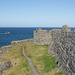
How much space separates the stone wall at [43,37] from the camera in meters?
40.9

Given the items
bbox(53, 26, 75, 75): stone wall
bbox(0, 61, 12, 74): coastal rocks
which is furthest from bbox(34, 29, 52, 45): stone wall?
bbox(53, 26, 75, 75): stone wall

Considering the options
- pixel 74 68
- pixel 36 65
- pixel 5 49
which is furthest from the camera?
pixel 5 49

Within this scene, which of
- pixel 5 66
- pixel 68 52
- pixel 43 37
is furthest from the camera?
pixel 43 37

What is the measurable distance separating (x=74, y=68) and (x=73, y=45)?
2663mm

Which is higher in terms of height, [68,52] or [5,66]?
[68,52]

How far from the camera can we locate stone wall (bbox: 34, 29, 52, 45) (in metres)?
40.9

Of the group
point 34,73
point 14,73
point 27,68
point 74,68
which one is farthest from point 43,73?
point 74,68

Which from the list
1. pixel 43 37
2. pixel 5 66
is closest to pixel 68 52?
pixel 5 66

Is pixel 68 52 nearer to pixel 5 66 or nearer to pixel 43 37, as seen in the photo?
pixel 5 66

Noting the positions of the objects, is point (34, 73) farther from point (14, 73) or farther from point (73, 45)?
point (73, 45)

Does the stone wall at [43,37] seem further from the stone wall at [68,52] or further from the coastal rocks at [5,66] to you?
the stone wall at [68,52]

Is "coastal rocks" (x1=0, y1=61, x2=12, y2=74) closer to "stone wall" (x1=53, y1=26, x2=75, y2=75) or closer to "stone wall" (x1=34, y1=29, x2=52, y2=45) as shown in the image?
"stone wall" (x1=53, y1=26, x2=75, y2=75)

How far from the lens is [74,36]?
12477 mm

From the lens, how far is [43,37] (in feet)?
136
